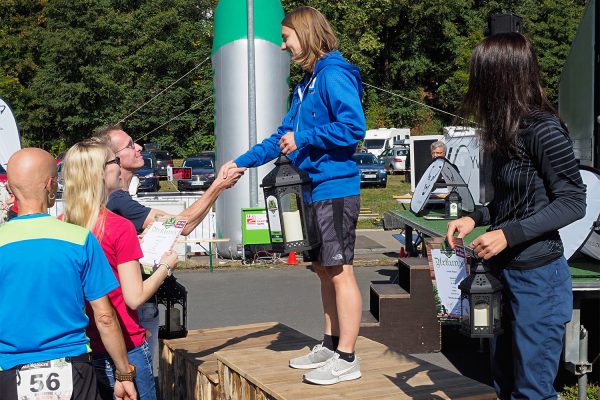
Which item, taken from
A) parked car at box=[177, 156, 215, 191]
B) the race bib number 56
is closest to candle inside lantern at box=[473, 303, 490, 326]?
the race bib number 56

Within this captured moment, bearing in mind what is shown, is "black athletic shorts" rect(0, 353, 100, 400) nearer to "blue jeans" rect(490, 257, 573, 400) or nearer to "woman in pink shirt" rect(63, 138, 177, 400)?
"woman in pink shirt" rect(63, 138, 177, 400)

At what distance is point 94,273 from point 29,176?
0.49 meters

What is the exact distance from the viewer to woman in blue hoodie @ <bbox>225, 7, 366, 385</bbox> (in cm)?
448

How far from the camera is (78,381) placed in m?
3.50

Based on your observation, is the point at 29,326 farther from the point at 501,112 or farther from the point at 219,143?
the point at 219,143

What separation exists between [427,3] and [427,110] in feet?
22.9

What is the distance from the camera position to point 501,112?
3.30 meters

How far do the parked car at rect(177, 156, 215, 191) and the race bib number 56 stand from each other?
97.7 ft

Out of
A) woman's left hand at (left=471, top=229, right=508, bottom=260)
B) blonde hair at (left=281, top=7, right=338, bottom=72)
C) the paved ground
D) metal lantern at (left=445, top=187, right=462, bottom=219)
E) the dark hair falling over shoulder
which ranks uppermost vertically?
blonde hair at (left=281, top=7, right=338, bottom=72)

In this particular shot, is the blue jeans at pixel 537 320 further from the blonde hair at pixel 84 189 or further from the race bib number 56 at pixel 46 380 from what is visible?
the blonde hair at pixel 84 189

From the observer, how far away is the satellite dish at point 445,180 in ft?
40.0

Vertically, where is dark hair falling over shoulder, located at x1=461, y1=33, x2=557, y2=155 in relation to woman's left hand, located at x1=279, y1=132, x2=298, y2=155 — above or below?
above

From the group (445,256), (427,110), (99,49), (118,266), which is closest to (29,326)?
(118,266)

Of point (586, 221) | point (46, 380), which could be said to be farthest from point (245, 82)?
point (46, 380)
